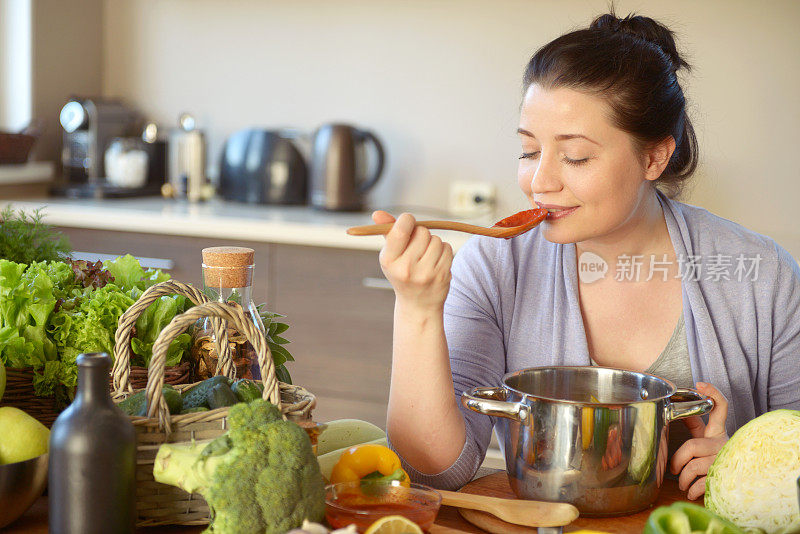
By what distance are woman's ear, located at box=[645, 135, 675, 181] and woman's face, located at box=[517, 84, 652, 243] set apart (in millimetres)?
71

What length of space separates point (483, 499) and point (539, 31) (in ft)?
7.26

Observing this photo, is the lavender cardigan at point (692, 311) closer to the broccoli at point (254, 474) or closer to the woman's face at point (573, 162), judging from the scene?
the woman's face at point (573, 162)

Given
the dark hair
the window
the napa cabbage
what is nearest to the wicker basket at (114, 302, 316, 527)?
the napa cabbage

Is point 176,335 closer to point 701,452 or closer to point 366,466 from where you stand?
point 366,466

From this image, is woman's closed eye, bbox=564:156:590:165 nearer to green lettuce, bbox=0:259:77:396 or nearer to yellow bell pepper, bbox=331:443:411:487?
yellow bell pepper, bbox=331:443:411:487

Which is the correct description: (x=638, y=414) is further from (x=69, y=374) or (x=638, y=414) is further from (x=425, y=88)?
(x=425, y=88)

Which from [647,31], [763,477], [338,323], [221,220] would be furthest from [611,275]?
[221,220]

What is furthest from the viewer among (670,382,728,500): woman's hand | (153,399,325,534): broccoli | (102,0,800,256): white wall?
(102,0,800,256): white wall

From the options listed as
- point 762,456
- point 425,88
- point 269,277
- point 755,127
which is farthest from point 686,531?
point 425,88

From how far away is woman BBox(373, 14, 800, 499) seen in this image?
133 cm

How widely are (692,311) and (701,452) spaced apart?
0.37 meters

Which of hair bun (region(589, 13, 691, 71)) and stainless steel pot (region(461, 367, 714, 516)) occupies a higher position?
hair bun (region(589, 13, 691, 71))

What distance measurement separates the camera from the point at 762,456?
89 cm

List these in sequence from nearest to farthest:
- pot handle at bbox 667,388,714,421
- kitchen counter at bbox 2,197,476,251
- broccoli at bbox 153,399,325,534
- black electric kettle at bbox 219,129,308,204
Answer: broccoli at bbox 153,399,325,534
pot handle at bbox 667,388,714,421
kitchen counter at bbox 2,197,476,251
black electric kettle at bbox 219,129,308,204
